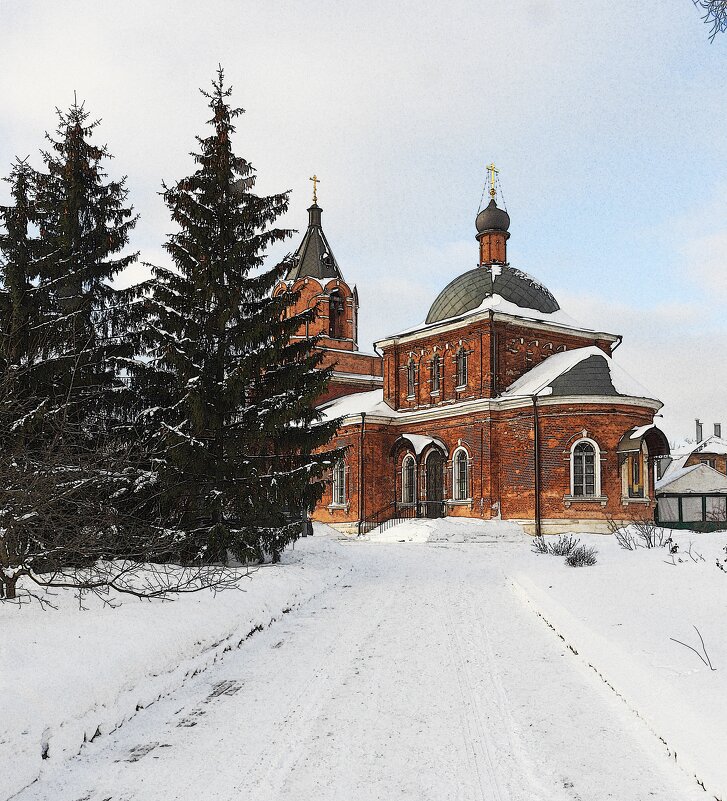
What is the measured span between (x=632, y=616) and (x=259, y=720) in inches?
178

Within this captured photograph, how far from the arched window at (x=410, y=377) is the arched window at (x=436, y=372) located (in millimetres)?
1276

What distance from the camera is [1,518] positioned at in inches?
283

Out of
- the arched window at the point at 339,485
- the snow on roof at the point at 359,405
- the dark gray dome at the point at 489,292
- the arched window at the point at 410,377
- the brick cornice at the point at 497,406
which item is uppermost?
the dark gray dome at the point at 489,292

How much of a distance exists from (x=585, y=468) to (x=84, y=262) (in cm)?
1785

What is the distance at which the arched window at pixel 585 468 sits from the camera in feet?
85.6

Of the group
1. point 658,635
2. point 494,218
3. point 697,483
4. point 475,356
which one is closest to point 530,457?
point 475,356

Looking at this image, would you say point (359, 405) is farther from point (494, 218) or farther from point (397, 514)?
point (494, 218)

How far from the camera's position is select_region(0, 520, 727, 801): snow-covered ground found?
14.0 ft

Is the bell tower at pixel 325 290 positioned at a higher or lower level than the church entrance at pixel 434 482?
higher

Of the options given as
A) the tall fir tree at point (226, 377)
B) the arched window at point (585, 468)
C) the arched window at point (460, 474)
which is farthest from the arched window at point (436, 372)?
the tall fir tree at point (226, 377)

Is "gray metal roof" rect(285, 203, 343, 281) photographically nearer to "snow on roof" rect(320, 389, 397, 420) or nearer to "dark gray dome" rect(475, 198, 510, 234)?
"snow on roof" rect(320, 389, 397, 420)

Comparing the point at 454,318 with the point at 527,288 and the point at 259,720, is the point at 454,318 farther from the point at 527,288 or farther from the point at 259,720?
the point at 259,720

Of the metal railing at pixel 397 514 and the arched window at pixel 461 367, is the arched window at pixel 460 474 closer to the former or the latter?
the metal railing at pixel 397 514

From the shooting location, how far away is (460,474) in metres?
29.1
